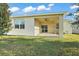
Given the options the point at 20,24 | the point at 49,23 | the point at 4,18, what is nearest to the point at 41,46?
the point at 49,23

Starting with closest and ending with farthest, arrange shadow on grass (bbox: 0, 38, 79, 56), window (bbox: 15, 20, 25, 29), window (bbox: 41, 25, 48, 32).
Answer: shadow on grass (bbox: 0, 38, 79, 56), window (bbox: 41, 25, 48, 32), window (bbox: 15, 20, 25, 29)

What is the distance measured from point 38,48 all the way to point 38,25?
0.52 meters

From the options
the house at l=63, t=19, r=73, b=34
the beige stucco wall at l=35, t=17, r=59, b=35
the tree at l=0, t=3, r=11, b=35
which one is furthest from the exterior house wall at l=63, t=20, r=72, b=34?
the tree at l=0, t=3, r=11, b=35

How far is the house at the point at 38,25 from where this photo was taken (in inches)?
191

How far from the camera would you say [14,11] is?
4859 millimetres

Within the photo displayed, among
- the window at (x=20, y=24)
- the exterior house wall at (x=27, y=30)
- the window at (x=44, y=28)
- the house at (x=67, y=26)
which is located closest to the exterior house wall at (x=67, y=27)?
the house at (x=67, y=26)

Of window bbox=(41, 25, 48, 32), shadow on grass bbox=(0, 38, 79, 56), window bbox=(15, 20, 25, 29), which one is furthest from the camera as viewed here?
window bbox=(15, 20, 25, 29)

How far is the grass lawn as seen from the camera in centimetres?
478

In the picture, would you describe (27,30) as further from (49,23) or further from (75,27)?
(75,27)

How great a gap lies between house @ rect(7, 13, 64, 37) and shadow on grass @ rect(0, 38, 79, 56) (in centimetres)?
19

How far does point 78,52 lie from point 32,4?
4.71ft

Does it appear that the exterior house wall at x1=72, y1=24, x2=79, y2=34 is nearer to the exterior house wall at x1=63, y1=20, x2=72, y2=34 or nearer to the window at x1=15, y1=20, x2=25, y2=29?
the exterior house wall at x1=63, y1=20, x2=72, y2=34

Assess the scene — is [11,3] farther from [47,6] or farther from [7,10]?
[47,6]

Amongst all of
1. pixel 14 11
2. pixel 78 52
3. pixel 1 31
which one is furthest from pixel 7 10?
pixel 78 52
